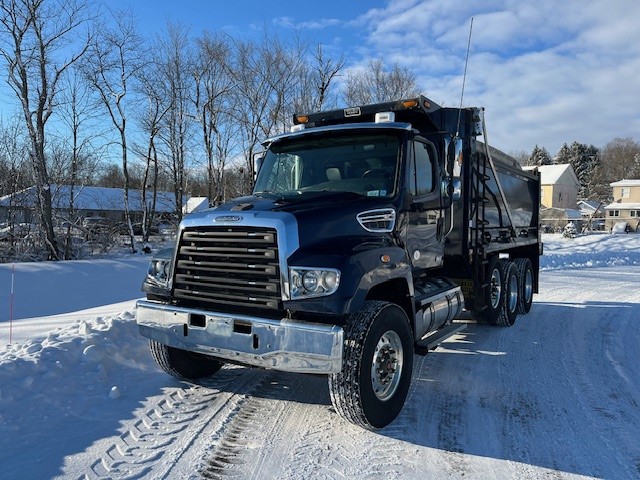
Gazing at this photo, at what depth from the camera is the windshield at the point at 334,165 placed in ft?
15.4

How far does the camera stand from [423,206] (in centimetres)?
495

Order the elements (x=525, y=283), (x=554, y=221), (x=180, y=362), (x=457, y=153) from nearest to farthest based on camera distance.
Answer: (x=180, y=362) < (x=457, y=153) < (x=525, y=283) < (x=554, y=221)

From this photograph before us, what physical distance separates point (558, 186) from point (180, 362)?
69144 mm

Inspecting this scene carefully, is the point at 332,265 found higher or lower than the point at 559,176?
A: lower

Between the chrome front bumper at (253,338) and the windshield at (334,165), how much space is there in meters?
1.64

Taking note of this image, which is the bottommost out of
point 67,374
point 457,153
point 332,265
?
point 67,374

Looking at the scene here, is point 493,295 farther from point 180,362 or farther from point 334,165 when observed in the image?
point 180,362

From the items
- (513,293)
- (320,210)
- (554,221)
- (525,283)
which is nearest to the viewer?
(320,210)

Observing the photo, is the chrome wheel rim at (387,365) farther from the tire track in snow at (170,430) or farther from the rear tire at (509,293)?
the rear tire at (509,293)

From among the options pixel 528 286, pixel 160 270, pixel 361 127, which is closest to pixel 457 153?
pixel 361 127

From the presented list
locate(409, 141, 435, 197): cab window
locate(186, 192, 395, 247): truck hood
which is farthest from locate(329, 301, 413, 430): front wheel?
locate(409, 141, 435, 197): cab window

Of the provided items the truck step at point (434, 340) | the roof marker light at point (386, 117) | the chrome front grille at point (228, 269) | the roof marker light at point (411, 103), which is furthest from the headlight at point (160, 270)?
the roof marker light at point (411, 103)

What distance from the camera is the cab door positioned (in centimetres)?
475

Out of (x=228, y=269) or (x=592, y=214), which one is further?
(x=592, y=214)
